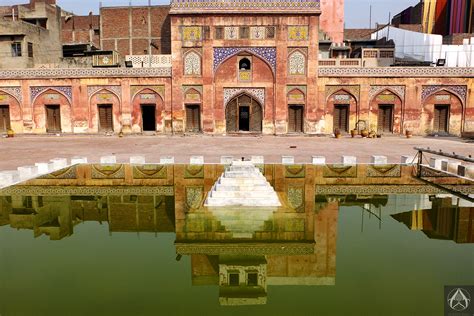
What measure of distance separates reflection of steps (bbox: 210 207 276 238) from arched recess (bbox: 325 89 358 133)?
624 inches

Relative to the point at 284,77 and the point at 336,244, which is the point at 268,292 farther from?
the point at 284,77

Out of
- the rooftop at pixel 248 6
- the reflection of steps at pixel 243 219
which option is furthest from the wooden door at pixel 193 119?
the reflection of steps at pixel 243 219

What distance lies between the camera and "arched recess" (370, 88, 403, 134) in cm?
2120

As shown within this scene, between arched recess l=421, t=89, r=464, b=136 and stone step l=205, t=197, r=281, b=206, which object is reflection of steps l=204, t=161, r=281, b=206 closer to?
stone step l=205, t=197, r=281, b=206

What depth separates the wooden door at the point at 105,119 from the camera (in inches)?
866

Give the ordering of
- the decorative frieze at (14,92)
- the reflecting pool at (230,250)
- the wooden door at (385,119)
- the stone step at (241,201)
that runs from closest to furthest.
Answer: the reflecting pool at (230,250) → the stone step at (241,201) → the wooden door at (385,119) → the decorative frieze at (14,92)

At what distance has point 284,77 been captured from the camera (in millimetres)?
21016

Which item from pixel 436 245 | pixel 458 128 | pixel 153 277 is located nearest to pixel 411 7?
pixel 458 128

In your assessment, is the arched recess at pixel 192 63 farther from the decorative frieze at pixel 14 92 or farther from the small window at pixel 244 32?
the decorative frieze at pixel 14 92

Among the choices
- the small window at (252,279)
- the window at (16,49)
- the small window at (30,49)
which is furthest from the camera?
the small window at (30,49)

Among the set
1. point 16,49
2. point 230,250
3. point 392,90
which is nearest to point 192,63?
point 392,90

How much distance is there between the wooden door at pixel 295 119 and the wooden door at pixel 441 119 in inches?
276

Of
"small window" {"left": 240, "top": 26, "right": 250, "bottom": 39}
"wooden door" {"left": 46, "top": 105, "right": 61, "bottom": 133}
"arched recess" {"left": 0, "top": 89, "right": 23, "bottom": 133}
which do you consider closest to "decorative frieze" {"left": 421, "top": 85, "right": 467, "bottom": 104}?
"small window" {"left": 240, "top": 26, "right": 250, "bottom": 39}

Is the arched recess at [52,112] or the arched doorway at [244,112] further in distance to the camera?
the arched recess at [52,112]
